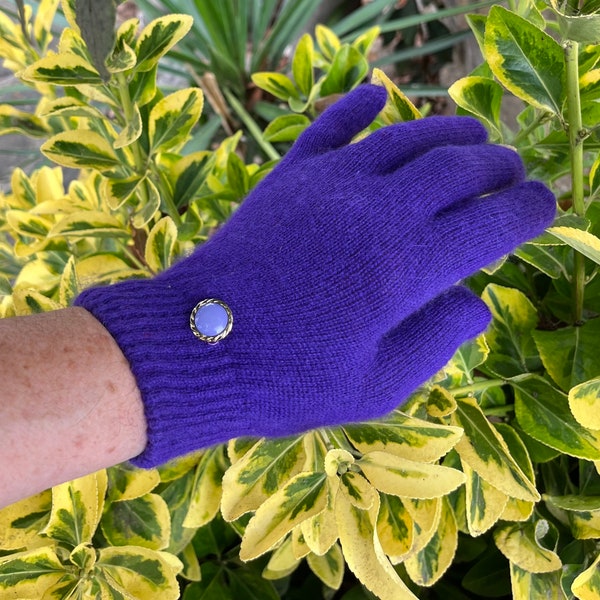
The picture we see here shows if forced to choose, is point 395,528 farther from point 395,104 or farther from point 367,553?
point 395,104

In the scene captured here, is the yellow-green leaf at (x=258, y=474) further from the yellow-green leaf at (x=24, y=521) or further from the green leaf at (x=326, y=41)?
the green leaf at (x=326, y=41)

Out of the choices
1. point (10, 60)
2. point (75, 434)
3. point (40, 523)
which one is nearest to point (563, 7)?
point (75, 434)

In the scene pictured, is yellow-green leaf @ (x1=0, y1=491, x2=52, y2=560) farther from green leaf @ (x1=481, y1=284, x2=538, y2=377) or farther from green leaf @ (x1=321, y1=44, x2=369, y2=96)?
green leaf @ (x1=321, y1=44, x2=369, y2=96)

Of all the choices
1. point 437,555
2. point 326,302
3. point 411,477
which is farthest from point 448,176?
point 437,555

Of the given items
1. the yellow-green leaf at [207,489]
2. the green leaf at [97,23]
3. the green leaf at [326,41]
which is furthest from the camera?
the green leaf at [326,41]

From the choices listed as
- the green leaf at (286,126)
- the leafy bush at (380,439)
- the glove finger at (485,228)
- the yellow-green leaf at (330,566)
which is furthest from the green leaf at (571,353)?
the green leaf at (286,126)

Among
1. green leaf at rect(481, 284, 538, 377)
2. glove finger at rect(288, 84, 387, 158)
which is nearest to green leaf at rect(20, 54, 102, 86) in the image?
glove finger at rect(288, 84, 387, 158)

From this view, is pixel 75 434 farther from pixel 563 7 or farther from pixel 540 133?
pixel 540 133
